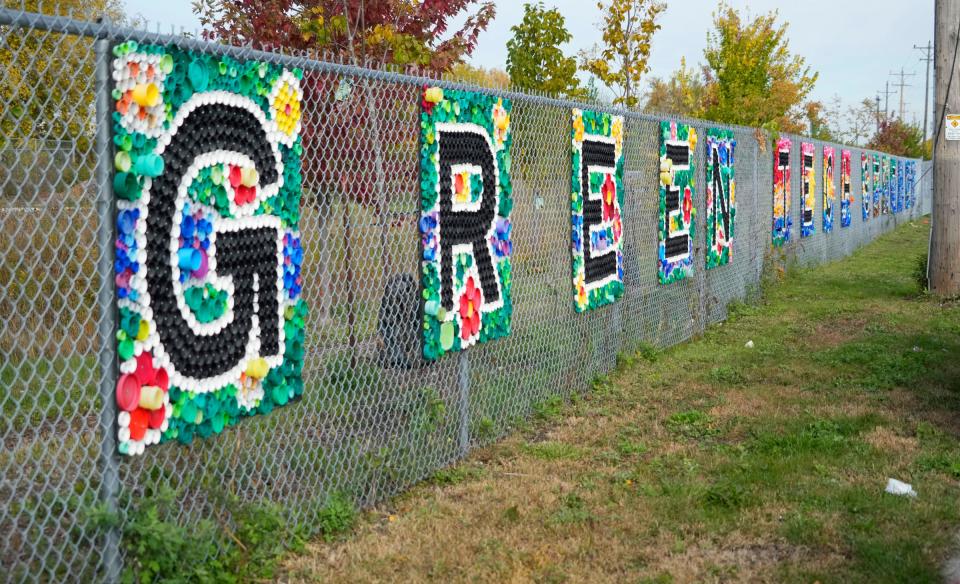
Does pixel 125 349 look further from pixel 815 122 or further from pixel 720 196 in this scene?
pixel 815 122

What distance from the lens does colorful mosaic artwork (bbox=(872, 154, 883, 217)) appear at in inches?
1048

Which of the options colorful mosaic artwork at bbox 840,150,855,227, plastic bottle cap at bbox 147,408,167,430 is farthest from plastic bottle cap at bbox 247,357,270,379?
colorful mosaic artwork at bbox 840,150,855,227

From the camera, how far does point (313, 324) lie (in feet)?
16.4

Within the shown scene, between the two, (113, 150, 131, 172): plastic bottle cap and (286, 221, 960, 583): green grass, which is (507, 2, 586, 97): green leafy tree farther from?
(113, 150, 131, 172): plastic bottle cap

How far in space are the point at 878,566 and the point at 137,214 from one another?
3.57 meters

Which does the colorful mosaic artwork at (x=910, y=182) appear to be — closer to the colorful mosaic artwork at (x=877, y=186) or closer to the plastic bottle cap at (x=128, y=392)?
the colorful mosaic artwork at (x=877, y=186)

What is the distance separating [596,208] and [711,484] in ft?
10.4

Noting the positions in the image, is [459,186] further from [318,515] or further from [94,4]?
[94,4]

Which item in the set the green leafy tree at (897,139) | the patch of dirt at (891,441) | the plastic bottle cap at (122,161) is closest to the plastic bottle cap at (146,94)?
the plastic bottle cap at (122,161)

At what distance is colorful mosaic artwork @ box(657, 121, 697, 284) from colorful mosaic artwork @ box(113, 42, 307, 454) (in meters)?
5.74

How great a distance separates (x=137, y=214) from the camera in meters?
3.55

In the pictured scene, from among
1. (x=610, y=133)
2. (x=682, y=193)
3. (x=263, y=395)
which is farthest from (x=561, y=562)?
(x=682, y=193)

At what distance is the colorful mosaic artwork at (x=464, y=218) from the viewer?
5535 mm

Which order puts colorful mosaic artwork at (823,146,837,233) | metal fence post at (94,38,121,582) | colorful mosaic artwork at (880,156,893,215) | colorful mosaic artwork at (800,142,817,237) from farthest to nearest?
colorful mosaic artwork at (880,156,893,215) < colorful mosaic artwork at (823,146,837,233) < colorful mosaic artwork at (800,142,817,237) < metal fence post at (94,38,121,582)
